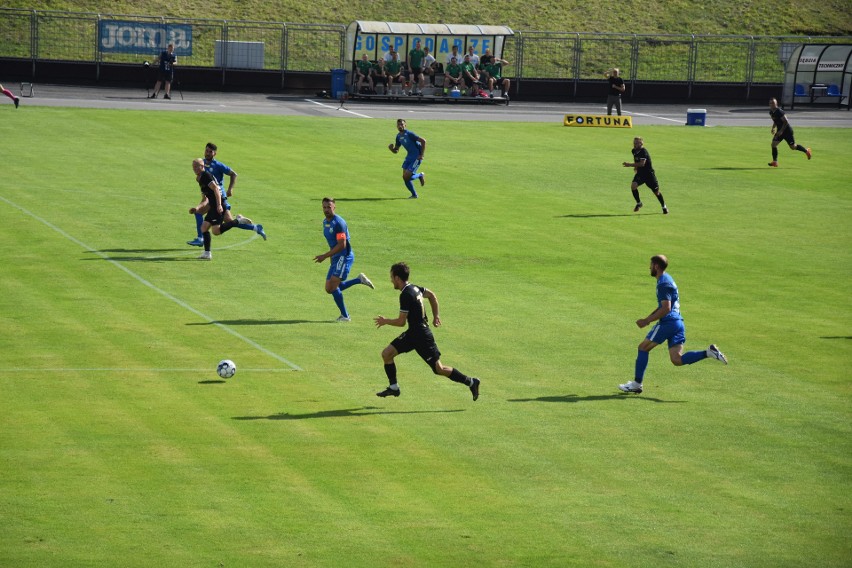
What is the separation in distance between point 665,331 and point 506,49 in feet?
186

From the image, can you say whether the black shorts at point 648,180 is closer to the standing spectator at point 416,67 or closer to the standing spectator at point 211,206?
the standing spectator at point 211,206

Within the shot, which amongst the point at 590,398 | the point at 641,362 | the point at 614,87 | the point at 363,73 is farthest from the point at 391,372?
the point at 363,73

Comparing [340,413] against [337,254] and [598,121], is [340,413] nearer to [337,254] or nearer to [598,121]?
[337,254]

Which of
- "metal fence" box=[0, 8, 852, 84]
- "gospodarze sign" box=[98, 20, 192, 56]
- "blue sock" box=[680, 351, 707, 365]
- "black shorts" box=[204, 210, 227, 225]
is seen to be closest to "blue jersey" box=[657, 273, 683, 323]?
"blue sock" box=[680, 351, 707, 365]

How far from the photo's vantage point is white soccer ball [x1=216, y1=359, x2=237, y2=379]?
21.1 metres

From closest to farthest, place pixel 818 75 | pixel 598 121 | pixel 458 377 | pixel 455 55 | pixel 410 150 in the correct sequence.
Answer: pixel 458 377 < pixel 410 150 < pixel 598 121 < pixel 455 55 < pixel 818 75

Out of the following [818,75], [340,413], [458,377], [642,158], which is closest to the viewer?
[340,413]

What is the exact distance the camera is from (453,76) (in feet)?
229

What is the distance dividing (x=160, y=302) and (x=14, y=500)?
11.9 metres

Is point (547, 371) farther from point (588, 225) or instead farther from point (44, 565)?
point (588, 225)

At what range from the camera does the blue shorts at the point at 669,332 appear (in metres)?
21.0

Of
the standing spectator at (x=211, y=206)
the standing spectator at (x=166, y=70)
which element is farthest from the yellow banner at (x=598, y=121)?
the standing spectator at (x=211, y=206)

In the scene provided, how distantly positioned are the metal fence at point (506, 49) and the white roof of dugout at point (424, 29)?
2.06m

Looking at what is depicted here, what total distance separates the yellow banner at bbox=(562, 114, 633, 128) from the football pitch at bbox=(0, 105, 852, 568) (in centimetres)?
1811
